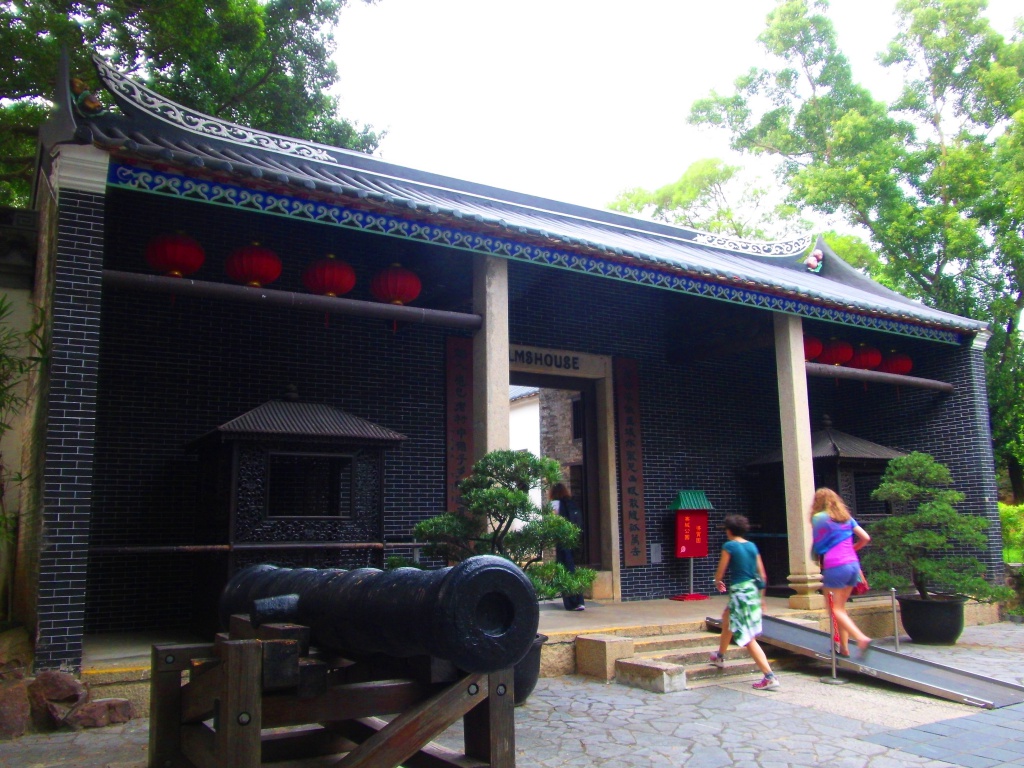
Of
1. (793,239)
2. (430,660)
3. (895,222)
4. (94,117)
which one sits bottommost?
(430,660)

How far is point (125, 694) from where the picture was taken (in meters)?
5.41

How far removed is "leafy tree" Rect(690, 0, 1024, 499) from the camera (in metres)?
15.1

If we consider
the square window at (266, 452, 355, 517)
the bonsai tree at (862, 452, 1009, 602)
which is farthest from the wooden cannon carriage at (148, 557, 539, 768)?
the bonsai tree at (862, 452, 1009, 602)

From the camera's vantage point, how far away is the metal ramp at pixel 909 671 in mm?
6059

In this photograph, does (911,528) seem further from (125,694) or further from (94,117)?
(94,117)

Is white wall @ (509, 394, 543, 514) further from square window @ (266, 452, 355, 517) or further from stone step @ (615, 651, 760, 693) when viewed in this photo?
stone step @ (615, 651, 760, 693)

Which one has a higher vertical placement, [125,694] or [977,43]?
[977,43]

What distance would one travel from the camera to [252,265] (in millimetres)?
6902

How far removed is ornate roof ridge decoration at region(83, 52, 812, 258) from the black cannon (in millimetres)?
5932

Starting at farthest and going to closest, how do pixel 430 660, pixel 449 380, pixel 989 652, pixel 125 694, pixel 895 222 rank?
pixel 895 222, pixel 449 380, pixel 989 652, pixel 125 694, pixel 430 660

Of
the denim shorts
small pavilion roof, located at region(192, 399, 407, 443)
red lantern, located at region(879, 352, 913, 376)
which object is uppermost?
red lantern, located at region(879, 352, 913, 376)

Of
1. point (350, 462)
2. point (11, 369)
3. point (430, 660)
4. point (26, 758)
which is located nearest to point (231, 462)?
point (350, 462)

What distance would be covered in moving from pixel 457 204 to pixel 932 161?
479 inches

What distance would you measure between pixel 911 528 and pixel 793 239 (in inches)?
210
